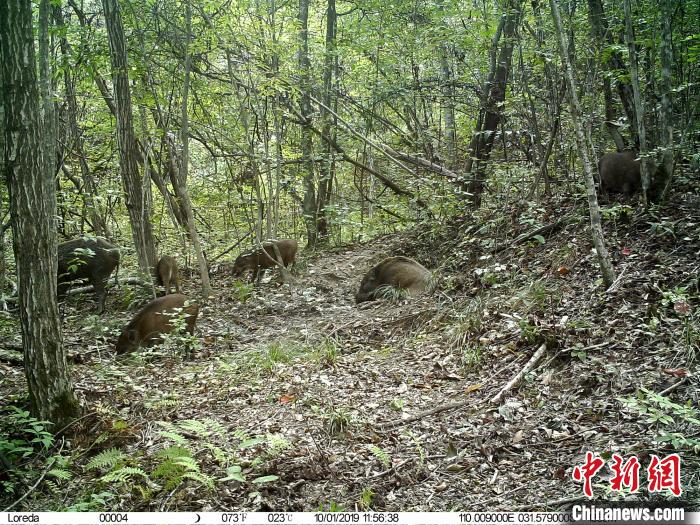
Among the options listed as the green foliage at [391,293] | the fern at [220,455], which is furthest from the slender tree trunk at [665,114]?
the fern at [220,455]

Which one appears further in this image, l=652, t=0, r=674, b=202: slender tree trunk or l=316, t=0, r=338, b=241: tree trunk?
l=316, t=0, r=338, b=241: tree trunk

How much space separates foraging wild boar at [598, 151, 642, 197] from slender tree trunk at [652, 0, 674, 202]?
0.36 metres

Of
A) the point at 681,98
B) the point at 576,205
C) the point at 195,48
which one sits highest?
the point at 195,48

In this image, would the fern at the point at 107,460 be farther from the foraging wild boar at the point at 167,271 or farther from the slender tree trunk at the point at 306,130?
the slender tree trunk at the point at 306,130

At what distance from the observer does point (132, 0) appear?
35.0ft

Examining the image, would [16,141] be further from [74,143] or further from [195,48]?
[74,143]

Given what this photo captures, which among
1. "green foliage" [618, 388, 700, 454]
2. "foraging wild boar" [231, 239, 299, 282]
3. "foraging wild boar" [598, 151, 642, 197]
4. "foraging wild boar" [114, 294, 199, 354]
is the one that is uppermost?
"foraging wild boar" [598, 151, 642, 197]

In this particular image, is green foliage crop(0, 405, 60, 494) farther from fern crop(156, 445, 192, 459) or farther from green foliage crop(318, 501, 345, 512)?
green foliage crop(318, 501, 345, 512)

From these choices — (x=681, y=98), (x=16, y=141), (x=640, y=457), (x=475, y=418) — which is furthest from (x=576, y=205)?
(x=16, y=141)

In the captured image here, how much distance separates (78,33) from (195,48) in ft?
8.08

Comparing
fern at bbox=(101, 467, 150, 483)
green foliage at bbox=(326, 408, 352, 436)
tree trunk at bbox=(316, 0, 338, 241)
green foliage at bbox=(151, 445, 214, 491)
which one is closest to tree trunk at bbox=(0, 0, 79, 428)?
fern at bbox=(101, 467, 150, 483)

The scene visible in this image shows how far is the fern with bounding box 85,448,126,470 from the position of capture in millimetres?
4625

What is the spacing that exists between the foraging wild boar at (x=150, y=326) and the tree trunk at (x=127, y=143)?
1934 millimetres

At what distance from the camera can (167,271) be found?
34.9 ft
